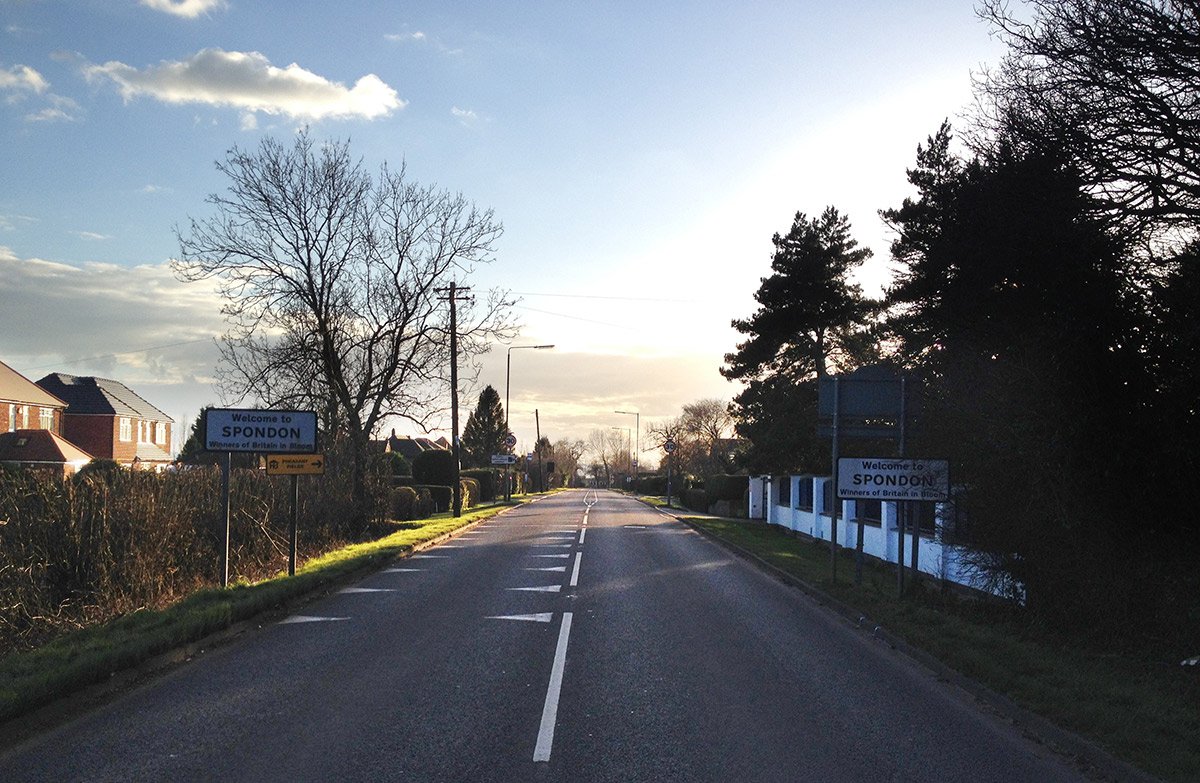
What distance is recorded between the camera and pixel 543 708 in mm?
7648

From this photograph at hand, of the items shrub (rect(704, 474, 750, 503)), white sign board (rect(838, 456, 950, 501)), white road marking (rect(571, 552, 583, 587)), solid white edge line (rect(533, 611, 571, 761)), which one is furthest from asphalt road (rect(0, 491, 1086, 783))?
shrub (rect(704, 474, 750, 503))

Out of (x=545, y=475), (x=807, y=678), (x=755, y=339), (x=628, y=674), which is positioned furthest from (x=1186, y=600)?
(x=545, y=475)

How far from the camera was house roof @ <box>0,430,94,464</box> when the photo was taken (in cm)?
4531

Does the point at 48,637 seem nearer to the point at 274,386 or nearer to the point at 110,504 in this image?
the point at 110,504

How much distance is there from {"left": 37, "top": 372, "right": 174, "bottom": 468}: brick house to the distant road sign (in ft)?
154

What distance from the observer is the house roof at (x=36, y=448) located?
149ft

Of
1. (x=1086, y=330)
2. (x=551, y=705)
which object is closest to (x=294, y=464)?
(x=551, y=705)

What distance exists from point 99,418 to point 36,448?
14158 mm

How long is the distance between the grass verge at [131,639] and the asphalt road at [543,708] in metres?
0.40

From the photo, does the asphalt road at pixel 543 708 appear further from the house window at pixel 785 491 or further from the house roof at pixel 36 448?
the house roof at pixel 36 448

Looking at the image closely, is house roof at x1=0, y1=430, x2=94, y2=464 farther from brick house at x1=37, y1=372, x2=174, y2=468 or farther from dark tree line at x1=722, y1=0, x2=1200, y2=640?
dark tree line at x1=722, y1=0, x2=1200, y2=640

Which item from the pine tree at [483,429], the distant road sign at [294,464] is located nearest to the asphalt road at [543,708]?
the distant road sign at [294,464]

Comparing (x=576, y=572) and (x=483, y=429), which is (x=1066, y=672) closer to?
(x=576, y=572)

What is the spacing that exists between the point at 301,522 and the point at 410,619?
11.2m
